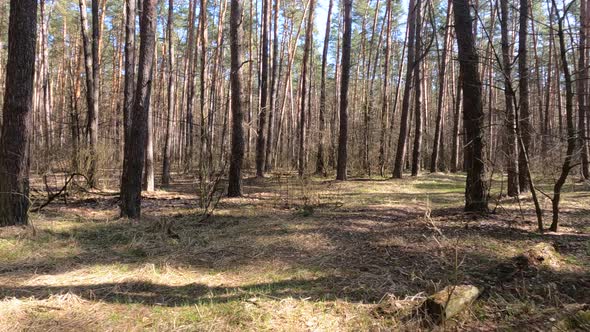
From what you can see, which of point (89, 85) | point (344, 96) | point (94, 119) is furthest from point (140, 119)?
point (344, 96)

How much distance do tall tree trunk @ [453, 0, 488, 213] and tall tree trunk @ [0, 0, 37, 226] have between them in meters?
6.07

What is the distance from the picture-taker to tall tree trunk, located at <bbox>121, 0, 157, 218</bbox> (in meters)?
6.23

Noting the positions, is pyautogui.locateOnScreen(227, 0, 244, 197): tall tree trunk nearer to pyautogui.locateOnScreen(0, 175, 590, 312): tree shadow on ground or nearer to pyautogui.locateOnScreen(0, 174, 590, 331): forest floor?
pyautogui.locateOnScreen(0, 174, 590, 331): forest floor

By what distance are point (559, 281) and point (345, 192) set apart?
615 cm

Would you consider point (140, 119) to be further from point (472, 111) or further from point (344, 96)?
point (344, 96)

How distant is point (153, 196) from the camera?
9.15 m

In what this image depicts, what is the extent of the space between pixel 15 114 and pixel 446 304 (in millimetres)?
5538

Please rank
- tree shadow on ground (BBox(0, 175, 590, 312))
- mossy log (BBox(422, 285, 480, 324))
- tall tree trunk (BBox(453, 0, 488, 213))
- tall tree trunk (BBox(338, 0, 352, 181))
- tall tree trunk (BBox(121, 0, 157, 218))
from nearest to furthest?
mossy log (BBox(422, 285, 480, 324))
tree shadow on ground (BBox(0, 175, 590, 312))
tall tree trunk (BBox(453, 0, 488, 213))
tall tree trunk (BBox(121, 0, 157, 218))
tall tree trunk (BBox(338, 0, 352, 181))

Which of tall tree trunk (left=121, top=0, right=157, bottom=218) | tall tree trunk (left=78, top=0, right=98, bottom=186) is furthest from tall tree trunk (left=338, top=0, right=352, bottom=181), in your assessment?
tall tree trunk (left=78, top=0, right=98, bottom=186)

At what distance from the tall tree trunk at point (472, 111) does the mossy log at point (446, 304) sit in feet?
10.4

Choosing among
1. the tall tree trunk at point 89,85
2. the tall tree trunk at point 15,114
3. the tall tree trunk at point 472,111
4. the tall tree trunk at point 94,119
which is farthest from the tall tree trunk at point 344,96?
the tall tree trunk at point 15,114

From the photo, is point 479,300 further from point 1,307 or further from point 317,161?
point 317,161

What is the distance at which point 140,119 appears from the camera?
621 centimetres

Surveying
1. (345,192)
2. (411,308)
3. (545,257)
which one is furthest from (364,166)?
(411,308)
